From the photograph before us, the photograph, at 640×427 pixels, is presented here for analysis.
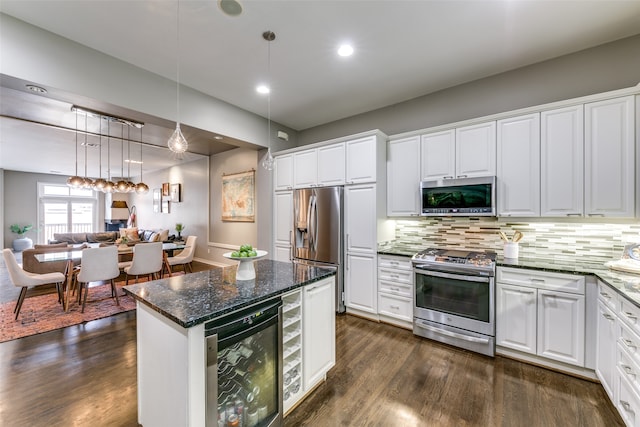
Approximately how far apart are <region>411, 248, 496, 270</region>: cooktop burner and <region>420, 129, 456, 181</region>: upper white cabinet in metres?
0.92

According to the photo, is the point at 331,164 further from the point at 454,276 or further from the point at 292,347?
the point at 292,347

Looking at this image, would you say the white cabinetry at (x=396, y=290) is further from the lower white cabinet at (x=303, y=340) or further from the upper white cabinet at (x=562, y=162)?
the upper white cabinet at (x=562, y=162)

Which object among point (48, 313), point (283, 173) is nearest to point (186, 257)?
point (48, 313)

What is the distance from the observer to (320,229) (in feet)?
12.0

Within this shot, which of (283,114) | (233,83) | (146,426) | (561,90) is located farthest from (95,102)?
(561,90)

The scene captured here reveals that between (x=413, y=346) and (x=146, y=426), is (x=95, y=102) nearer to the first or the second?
(x=146, y=426)

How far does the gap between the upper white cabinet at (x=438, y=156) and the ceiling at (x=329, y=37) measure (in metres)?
0.73

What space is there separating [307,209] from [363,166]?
→ 106cm

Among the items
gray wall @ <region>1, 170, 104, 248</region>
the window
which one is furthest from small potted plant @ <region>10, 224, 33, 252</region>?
the window

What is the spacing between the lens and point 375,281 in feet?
10.8

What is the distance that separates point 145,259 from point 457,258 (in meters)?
4.58

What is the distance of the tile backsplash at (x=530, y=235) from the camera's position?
2.46 metres

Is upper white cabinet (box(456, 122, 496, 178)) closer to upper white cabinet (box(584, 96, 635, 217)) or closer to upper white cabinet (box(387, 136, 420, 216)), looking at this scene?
upper white cabinet (box(387, 136, 420, 216))

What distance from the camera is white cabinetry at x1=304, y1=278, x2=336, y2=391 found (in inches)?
74.4
